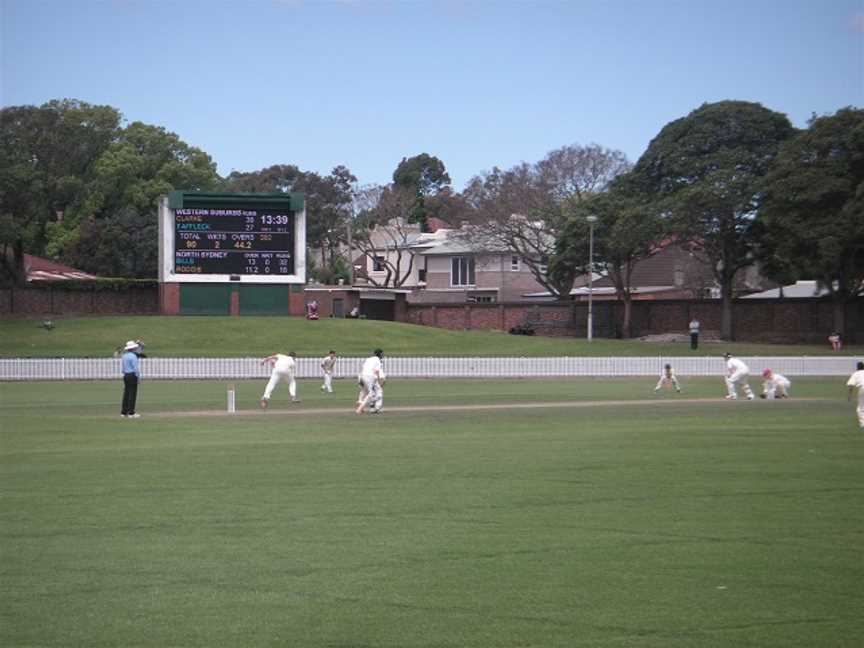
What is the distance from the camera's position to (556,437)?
21.4 m

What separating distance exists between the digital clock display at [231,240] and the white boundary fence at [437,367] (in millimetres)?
14771

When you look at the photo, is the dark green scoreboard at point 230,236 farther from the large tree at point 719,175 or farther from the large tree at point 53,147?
the large tree at point 719,175

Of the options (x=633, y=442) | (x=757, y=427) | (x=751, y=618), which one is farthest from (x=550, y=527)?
(x=757, y=427)

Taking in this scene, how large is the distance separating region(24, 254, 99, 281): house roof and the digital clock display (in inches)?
752

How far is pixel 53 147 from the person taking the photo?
84500 mm

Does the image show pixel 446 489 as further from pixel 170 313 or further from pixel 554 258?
pixel 554 258

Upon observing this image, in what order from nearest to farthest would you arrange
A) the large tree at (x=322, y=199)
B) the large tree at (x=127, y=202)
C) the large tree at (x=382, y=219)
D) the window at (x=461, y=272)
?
the large tree at (x=127, y=202)
the window at (x=461, y=272)
the large tree at (x=382, y=219)
the large tree at (x=322, y=199)

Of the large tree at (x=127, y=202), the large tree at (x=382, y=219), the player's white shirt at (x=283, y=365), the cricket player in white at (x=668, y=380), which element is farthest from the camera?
the large tree at (x=382, y=219)

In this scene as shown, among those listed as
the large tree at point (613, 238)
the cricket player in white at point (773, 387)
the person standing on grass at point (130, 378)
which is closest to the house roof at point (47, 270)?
the large tree at point (613, 238)

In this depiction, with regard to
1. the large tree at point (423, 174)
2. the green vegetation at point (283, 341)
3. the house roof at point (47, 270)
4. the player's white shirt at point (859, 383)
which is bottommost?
the player's white shirt at point (859, 383)

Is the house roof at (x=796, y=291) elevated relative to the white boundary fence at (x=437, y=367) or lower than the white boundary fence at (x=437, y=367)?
elevated

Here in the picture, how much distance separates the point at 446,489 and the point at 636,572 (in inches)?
189

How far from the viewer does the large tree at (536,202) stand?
80381 millimetres

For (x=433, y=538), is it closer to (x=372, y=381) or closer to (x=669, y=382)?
(x=372, y=381)
